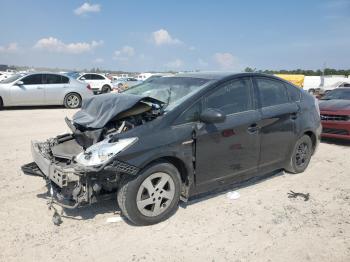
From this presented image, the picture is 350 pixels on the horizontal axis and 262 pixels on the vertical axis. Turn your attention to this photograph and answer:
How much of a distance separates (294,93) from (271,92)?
68 cm

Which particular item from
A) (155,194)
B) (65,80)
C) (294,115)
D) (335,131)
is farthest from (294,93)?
(65,80)

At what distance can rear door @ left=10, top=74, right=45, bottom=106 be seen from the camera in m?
13.9

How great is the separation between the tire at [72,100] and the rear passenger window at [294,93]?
11.1 m

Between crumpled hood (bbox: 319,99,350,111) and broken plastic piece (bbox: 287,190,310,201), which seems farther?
crumpled hood (bbox: 319,99,350,111)

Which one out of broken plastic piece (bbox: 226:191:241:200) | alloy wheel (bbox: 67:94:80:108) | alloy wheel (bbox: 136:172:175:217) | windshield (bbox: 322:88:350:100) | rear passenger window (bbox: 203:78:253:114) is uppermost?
rear passenger window (bbox: 203:78:253:114)

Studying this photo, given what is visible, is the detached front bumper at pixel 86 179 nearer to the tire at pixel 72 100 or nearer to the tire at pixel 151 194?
the tire at pixel 151 194

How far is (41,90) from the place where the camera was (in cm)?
1434

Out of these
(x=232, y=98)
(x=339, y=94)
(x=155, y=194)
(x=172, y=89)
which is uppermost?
(x=172, y=89)

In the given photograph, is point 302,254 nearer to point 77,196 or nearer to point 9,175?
point 77,196

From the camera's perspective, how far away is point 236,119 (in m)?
4.64

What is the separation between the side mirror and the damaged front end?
528 mm

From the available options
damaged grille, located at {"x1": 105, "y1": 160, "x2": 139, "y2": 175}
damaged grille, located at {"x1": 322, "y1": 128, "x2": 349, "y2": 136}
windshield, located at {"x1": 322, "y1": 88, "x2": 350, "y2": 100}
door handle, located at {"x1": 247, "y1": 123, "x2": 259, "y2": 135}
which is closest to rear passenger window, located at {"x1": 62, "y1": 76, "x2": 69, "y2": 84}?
windshield, located at {"x1": 322, "y1": 88, "x2": 350, "y2": 100}

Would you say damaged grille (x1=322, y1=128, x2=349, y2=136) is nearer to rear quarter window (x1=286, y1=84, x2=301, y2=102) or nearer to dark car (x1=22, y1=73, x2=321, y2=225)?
rear quarter window (x1=286, y1=84, x2=301, y2=102)

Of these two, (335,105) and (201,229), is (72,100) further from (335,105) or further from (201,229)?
(201,229)
